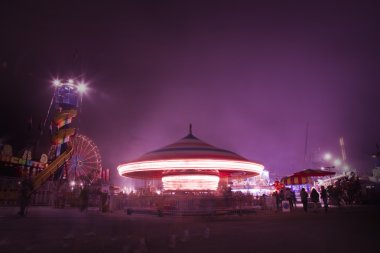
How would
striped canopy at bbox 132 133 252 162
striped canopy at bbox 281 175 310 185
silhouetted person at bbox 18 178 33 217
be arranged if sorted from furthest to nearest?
striped canopy at bbox 281 175 310 185 < striped canopy at bbox 132 133 252 162 < silhouetted person at bbox 18 178 33 217

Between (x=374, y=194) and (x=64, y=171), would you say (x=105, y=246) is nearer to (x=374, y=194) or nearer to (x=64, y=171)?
(x=374, y=194)

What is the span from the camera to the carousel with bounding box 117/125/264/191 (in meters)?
17.7

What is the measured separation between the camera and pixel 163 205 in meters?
17.3

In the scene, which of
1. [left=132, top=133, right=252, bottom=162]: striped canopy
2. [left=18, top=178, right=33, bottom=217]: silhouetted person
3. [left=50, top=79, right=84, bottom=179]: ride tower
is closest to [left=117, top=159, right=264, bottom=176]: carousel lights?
[left=132, top=133, right=252, bottom=162]: striped canopy

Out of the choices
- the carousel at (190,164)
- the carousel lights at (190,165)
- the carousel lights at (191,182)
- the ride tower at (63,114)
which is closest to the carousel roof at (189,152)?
the carousel at (190,164)

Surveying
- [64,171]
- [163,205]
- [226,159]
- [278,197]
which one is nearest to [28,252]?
[163,205]

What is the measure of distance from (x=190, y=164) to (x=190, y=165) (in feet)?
0.21

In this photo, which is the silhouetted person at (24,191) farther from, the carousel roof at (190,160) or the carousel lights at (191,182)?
the carousel lights at (191,182)

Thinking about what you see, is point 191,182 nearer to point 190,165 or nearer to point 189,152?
point 190,165

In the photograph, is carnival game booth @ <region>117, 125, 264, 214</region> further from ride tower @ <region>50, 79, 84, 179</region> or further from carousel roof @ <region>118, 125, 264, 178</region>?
ride tower @ <region>50, 79, 84, 179</region>

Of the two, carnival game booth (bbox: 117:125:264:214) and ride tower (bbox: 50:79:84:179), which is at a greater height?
ride tower (bbox: 50:79:84:179)

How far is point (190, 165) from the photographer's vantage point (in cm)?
1764

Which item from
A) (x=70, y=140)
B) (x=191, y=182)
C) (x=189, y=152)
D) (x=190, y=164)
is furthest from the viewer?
(x=70, y=140)

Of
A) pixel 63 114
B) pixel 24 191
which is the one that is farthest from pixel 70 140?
pixel 24 191
